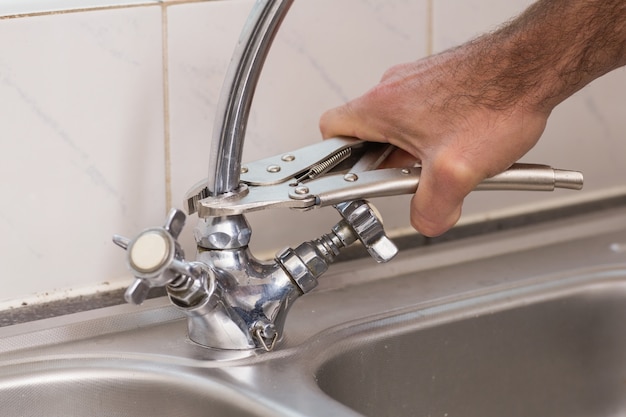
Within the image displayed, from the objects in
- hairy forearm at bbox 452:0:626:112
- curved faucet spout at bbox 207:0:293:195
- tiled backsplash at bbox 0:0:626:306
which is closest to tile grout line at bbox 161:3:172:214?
tiled backsplash at bbox 0:0:626:306

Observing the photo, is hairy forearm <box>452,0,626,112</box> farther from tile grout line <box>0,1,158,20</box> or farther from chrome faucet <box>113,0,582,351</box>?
tile grout line <box>0,1,158,20</box>

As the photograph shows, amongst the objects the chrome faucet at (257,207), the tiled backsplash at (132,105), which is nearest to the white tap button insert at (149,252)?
the chrome faucet at (257,207)

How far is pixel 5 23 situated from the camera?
2.11 feet

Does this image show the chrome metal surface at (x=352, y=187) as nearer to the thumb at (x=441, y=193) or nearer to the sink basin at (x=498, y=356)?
the thumb at (x=441, y=193)

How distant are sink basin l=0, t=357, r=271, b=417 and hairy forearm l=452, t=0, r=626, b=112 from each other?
27cm

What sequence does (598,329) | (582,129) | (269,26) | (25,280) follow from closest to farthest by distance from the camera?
(269,26) → (25,280) → (598,329) → (582,129)

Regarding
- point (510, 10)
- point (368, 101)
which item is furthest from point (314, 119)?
point (510, 10)

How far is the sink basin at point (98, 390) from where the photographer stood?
0.63 m

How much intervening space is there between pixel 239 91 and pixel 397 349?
231mm

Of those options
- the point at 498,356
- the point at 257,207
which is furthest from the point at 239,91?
the point at 498,356

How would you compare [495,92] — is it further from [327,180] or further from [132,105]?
[132,105]

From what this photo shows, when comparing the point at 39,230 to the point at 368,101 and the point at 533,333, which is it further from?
the point at 533,333

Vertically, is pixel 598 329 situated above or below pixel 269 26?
below

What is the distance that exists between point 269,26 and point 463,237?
0.37 m
